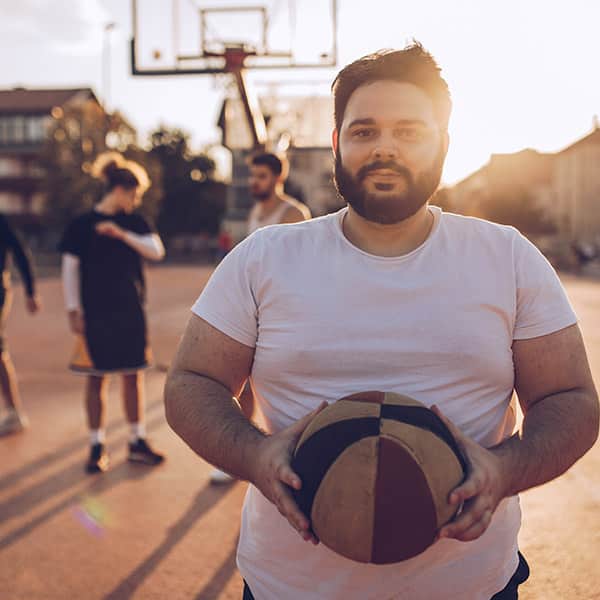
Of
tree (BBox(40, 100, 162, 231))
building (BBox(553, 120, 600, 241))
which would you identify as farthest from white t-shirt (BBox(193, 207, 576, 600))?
building (BBox(553, 120, 600, 241))

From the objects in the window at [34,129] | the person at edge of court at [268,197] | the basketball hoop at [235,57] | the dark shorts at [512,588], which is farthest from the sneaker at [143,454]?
the window at [34,129]

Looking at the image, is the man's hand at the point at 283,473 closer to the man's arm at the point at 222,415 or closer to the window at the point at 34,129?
the man's arm at the point at 222,415

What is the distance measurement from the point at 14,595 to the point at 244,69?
7.51 m

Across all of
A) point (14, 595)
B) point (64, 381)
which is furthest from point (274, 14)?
point (14, 595)

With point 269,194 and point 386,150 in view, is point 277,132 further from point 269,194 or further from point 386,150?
point 386,150

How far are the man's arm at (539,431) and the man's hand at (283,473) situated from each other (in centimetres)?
28

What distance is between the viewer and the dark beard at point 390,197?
1673 millimetres

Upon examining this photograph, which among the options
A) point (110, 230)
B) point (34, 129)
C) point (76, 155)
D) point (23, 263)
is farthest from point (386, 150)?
point (34, 129)

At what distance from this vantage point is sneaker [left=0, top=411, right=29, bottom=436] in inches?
224

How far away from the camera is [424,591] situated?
5.29 feet

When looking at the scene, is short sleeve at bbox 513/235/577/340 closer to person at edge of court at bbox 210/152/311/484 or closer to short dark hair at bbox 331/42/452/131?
short dark hair at bbox 331/42/452/131

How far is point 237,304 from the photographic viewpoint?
1693 millimetres

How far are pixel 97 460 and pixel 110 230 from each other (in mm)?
1516

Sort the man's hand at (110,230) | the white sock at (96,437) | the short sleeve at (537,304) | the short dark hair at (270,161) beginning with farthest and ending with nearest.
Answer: the white sock at (96,437) → the man's hand at (110,230) → the short dark hair at (270,161) → the short sleeve at (537,304)
